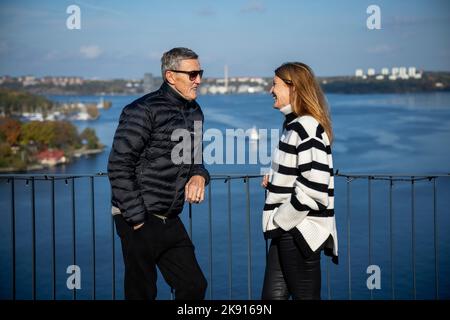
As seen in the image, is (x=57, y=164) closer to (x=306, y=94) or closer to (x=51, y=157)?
(x=51, y=157)

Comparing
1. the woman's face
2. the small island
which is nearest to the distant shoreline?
the small island

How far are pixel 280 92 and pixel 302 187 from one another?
39 cm

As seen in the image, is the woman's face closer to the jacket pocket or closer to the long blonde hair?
the long blonde hair

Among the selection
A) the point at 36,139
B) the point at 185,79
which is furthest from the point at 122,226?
the point at 36,139

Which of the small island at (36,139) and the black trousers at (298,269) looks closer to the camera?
the black trousers at (298,269)

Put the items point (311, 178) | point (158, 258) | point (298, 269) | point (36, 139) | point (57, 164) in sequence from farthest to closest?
1. point (36, 139)
2. point (57, 164)
3. point (158, 258)
4. point (298, 269)
5. point (311, 178)

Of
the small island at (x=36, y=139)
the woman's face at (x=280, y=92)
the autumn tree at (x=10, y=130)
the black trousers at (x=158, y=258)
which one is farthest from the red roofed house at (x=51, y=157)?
the woman's face at (x=280, y=92)

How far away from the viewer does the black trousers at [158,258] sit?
2537 millimetres

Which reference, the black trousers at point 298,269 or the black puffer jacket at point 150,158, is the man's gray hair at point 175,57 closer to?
the black puffer jacket at point 150,158

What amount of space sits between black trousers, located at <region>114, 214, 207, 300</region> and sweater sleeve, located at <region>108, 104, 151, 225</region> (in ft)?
0.38

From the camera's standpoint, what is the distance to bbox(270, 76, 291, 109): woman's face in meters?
2.50

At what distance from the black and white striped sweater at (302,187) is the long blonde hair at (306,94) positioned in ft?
0.12

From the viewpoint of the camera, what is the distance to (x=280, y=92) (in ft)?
8.22
